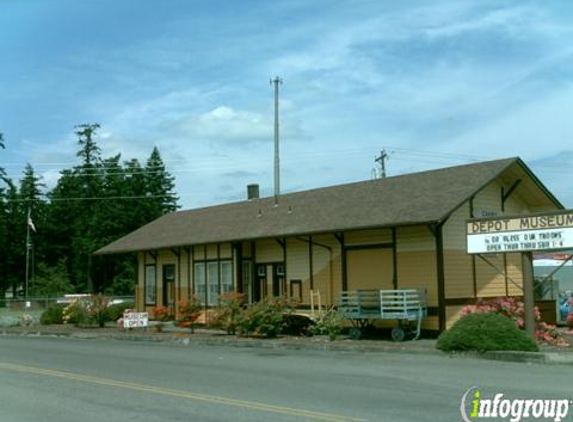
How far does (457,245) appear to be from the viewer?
23.2m

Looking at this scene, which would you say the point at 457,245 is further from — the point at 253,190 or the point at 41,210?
the point at 41,210

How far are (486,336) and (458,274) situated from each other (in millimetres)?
6304

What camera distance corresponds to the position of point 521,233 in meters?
18.5

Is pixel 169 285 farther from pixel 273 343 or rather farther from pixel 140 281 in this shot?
pixel 273 343

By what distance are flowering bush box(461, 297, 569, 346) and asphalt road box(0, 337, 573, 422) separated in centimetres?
372

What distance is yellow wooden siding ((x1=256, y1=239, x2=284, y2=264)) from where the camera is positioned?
28059 mm

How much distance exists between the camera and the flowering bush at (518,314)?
19.2 meters

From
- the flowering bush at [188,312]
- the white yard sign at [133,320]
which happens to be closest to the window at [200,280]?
the white yard sign at [133,320]

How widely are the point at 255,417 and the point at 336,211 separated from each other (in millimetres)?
17400

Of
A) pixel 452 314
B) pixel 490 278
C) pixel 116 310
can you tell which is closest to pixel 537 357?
pixel 452 314

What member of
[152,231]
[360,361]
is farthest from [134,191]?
[360,361]

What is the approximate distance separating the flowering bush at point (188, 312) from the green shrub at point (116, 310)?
7.63m

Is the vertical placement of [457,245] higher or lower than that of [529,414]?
higher

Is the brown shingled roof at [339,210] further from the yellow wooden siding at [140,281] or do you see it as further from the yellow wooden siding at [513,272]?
the yellow wooden siding at [513,272]
